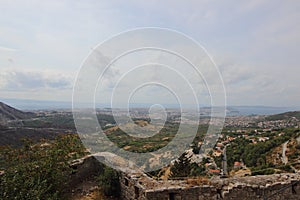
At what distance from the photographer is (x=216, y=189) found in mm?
6711

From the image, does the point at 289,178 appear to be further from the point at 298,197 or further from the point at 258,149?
the point at 258,149

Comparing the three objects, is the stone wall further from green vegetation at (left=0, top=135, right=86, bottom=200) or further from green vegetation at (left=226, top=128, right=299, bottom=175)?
green vegetation at (left=226, top=128, right=299, bottom=175)

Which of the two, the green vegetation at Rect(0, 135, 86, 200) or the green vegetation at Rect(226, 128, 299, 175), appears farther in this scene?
the green vegetation at Rect(226, 128, 299, 175)

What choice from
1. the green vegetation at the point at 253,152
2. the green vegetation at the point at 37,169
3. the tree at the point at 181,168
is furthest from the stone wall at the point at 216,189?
the green vegetation at the point at 253,152

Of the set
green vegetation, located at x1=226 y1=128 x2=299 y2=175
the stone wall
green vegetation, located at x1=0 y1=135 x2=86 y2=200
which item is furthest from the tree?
green vegetation, located at x1=226 y1=128 x2=299 y2=175

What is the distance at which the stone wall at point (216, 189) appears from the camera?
6320mm

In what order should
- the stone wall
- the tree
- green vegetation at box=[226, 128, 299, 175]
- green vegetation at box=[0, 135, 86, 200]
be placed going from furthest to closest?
green vegetation at box=[226, 128, 299, 175]
the tree
the stone wall
green vegetation at box=[0, 135, 86, 200]

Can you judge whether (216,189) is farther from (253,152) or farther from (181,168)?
(253,152)

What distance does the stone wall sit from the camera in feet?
20.7

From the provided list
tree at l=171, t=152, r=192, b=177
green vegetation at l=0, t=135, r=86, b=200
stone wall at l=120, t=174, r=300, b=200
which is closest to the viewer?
green vegetation at l=0, t=135, r=86, b=200

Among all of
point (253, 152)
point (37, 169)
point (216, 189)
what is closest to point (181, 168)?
point (216, 189)

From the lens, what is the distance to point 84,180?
28.6 feet

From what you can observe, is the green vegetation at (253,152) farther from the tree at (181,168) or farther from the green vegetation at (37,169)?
the green vegetation at (37,169)

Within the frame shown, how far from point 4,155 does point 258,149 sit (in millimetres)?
24727
